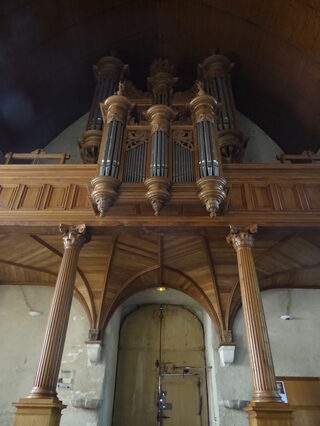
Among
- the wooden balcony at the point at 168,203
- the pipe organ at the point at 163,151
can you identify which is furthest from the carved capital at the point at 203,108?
the wooden balcony at the point at 168,203

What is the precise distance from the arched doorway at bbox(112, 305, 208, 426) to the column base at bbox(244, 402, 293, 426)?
4.36 meters

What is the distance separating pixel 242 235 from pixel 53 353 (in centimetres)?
277

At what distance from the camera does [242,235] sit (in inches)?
180

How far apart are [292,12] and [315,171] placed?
3.20 m

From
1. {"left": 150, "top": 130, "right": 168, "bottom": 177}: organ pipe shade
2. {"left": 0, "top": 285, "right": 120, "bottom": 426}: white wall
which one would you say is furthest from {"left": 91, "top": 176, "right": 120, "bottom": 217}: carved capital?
{"left": 0, "top": 285, "right": 120, "bottom": 426}: white wall

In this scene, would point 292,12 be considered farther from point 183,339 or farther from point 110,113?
point 183,339

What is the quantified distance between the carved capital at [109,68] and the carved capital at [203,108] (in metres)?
3.27

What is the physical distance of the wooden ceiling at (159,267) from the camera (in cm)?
595

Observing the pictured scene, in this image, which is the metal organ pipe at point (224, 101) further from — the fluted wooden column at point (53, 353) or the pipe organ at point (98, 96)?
the fluted wooden column at point (53, 353)

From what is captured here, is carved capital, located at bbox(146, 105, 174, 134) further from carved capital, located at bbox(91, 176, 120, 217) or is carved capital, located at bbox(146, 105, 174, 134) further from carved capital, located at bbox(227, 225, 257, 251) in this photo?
carved capital, located at bbox(227, 225, 257, 251)

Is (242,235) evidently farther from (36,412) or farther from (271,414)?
(36,412)

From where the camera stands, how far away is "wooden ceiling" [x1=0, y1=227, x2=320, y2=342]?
5945 mm

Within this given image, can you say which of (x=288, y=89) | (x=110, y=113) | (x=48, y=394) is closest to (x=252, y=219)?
(x=110, y=113)

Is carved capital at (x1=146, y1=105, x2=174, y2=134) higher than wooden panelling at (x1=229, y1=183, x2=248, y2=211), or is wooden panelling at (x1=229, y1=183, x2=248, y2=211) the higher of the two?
carved capital at (x1=146, y1=105, x2=174, y2=134)
